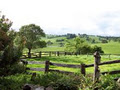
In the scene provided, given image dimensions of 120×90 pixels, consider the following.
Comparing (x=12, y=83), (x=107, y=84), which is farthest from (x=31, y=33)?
(x=107, y=84)

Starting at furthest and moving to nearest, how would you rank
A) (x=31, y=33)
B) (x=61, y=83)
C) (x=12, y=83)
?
(x=31, y=33) < (x=12, y=83) < (x=61, y=83)

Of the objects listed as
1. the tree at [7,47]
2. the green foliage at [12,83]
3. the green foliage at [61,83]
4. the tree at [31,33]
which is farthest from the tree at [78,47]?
the green foliage at [61,83]

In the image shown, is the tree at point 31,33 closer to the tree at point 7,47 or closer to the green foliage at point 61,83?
the tree at point 7,47

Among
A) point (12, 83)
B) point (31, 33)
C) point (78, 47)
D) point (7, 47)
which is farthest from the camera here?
point (78, 47)

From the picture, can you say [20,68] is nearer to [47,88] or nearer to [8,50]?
[8,50]

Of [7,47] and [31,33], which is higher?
[31,33]

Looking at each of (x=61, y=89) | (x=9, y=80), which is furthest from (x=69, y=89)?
(x=9, y=80)

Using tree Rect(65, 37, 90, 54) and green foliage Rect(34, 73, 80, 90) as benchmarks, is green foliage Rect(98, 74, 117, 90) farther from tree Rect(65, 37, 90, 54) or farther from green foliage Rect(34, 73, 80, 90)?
tree Rect(65, 37, 90, 54)

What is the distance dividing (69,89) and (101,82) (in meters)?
1.88

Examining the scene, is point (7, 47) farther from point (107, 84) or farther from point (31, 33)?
point (31, 33)

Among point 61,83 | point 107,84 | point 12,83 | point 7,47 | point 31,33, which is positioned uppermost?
point 31,33

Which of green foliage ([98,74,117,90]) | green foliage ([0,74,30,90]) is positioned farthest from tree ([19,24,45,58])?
green foliage ([98,74,117,90])

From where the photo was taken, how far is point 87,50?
82875 millimetres

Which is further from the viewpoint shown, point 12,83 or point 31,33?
point 31,33
